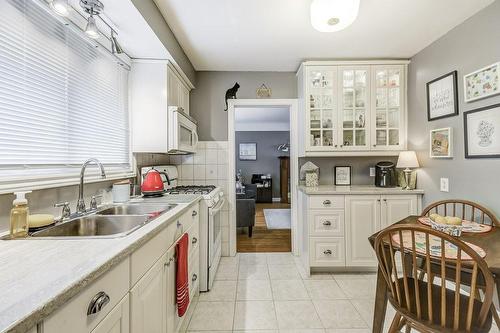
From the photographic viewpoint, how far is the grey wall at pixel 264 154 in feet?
25.5

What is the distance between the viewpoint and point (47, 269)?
748mm

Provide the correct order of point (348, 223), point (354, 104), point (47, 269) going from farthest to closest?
point (354, 104)
point (348, 223)
point (47, 269)

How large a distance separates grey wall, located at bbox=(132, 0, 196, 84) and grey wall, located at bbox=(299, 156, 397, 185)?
1.88 m

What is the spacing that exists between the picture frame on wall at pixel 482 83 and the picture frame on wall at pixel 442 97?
0.39 ft

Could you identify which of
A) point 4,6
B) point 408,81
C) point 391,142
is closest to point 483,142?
point 391,142

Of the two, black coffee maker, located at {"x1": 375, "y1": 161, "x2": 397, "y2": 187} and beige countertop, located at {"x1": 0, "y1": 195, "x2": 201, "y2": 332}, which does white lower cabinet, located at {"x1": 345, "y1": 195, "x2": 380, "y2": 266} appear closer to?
black coffee maker, located at {"x1": 375, "y1": 161, "x2": 397, "y2": 187}

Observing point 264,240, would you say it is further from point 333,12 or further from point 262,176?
point 262,176

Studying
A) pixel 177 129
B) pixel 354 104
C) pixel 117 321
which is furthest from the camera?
Answer: pixel 354 104

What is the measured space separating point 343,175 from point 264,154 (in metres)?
4.83

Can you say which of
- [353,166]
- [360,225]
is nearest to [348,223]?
[360,225]

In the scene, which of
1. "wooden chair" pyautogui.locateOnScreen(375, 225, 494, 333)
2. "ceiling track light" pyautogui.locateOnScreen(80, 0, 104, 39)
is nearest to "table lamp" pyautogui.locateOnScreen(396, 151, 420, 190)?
"wooden chair" pyautogui.locateOnScreen(375, 225, 494, 333)

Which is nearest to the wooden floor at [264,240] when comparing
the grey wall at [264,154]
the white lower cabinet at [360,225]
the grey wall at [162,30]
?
the white lower cabinet at [360,225]

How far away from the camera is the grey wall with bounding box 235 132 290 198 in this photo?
25.5ft

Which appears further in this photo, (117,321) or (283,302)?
(283,302)
